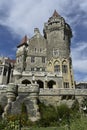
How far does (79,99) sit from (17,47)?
2700cm

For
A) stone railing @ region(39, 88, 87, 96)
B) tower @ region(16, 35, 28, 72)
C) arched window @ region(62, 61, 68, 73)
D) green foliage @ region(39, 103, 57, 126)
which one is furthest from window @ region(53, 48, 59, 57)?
green foliage @ region(39, 103, 57, 126)

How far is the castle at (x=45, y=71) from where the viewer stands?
45500mm

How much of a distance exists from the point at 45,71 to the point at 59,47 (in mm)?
7963

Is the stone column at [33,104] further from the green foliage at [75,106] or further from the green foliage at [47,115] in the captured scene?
the green foliage at [75,106]

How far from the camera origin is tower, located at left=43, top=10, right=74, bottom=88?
191 ft

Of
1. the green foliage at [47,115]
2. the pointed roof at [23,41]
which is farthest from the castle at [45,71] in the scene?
the green foliage at [47,115]

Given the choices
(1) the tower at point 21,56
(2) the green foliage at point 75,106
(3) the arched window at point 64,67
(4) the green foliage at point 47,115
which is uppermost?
(1) the tower at point 21,56

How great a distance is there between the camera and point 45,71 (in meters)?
57.0

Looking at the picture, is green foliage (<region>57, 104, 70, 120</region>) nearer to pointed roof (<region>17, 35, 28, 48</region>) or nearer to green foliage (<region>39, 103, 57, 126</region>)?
green foliage (<region>39, 103, 57, 126</region>)

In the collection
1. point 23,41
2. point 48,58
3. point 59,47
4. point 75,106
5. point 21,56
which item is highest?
point 23,41

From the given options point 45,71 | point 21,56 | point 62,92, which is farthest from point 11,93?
point 21,56

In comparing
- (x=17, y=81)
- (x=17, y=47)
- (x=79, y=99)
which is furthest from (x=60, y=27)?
(x=79, y=99)

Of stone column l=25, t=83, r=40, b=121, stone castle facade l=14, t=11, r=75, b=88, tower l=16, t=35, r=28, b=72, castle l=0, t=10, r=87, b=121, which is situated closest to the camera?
stone column l=25, t=83, r=40, b=121

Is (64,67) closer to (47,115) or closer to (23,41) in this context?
(23,41)
